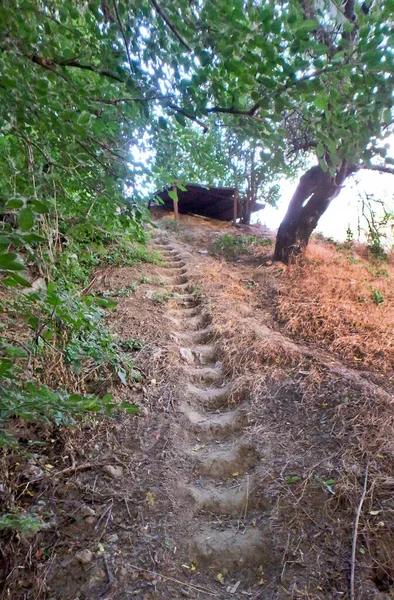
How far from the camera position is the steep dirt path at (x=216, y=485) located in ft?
5.25

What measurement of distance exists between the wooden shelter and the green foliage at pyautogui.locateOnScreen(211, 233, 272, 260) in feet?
8.76

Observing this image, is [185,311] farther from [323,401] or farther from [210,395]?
[323,401]

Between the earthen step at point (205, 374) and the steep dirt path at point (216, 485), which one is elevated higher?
the earthen step at point (205, 374)

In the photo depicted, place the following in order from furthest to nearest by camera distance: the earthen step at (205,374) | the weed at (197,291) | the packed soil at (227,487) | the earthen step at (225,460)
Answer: the weed at (197,291)
the earthen step at (205,374)
the earthen step at (225,460)
the packed soil at (227,487)

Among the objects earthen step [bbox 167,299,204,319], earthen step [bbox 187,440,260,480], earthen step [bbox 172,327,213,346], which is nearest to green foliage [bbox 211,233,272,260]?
earthen step [bbox 167,299,204,319]

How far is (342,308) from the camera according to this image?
13.3ft

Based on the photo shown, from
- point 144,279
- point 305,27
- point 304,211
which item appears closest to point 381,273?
point 304,211

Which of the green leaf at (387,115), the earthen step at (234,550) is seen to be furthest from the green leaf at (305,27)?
the earthen step at (234,550)

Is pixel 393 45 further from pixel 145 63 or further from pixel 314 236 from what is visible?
pixel 314 236

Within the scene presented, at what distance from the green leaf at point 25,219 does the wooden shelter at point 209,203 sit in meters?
9.24

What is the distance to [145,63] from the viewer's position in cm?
148

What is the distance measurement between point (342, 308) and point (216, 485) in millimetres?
2836

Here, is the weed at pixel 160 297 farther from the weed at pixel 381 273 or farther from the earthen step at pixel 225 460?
the weed at pixel 381 273

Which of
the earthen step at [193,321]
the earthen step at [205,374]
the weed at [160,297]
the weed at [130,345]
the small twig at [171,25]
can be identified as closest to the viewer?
the small twig at [171,25]
